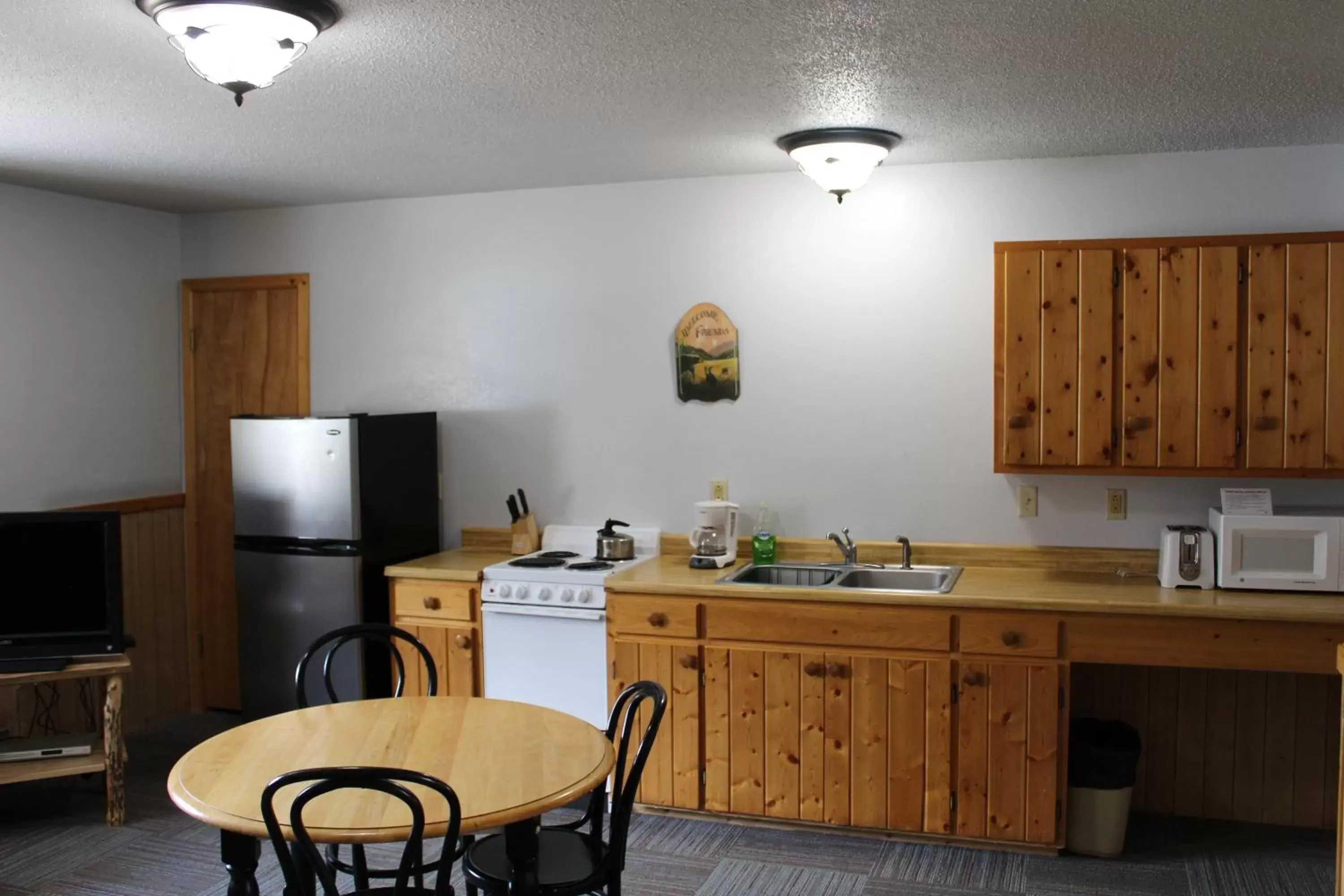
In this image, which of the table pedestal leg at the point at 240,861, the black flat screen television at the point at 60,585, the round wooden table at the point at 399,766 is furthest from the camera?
the black flat screen television at the point at 60,585

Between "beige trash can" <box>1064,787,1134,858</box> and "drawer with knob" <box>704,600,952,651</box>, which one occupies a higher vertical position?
"drawer with knob" <box>704,600,952,651</box>

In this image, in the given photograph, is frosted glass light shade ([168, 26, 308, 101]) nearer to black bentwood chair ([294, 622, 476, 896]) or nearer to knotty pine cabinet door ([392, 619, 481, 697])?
black bentwood chair ([294, 622, 476, 896])

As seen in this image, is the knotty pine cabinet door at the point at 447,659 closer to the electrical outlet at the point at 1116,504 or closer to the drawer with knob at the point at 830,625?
the drawer with knob at the point at 830,625

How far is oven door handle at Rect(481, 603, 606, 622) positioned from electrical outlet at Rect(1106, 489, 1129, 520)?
184 cm

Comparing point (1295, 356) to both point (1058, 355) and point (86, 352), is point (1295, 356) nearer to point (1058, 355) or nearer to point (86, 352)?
point (1058, 355)

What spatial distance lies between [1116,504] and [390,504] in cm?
276

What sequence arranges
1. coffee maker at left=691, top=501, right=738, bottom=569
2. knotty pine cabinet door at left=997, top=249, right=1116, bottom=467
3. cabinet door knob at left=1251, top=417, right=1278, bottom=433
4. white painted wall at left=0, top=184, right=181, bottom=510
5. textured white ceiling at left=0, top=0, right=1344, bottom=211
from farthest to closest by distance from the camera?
white painted wall at left=0, top=184, right=181, bottom=510 → coffee maker at left=691, top=501, right=738, bottom=569 → knotty pine cabinet door at left=997, top=249, right=1116, bottom=467 → cabinet door knob at left=1251, top=417, right=1278, bottom=433 → textured white ceiling at left=0, top=0, right=1344, bottom=211

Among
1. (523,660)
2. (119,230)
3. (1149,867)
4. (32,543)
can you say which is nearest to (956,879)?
(1149,867)

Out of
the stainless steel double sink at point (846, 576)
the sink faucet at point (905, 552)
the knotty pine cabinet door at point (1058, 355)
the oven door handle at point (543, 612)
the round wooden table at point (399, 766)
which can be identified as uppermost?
the knotty pine cabinet door at point (1058, 355)

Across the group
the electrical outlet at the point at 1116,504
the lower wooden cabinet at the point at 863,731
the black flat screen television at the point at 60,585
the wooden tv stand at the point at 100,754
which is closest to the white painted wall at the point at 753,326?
→ the electrical outlet at the point at 1116,504

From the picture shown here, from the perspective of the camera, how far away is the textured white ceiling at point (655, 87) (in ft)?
8.43

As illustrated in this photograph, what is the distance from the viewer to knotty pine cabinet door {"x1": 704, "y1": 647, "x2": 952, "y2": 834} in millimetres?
3797

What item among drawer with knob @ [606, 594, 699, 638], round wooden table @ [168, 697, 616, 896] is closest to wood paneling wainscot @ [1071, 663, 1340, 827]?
drawer with knob @ [606, 594, 699, 638]

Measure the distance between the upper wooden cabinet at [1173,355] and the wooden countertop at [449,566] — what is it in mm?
1968
